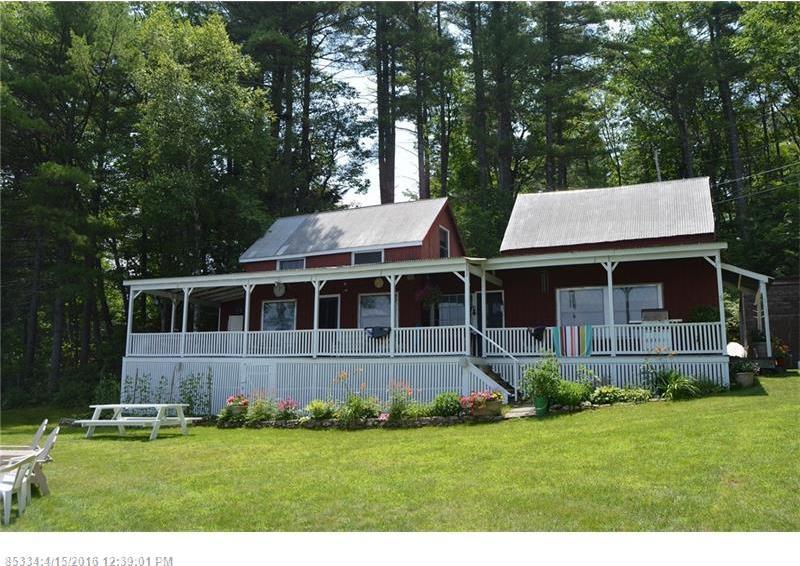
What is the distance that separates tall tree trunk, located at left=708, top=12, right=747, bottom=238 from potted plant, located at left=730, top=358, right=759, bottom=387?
1741 centimetres

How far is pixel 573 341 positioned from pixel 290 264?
1135 cm

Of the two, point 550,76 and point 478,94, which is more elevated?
Result: point 550,76

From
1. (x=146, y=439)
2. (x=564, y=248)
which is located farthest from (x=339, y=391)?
(x=564, y=248)

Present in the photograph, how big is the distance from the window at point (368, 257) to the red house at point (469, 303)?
5 centimetres

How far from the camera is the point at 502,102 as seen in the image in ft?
113

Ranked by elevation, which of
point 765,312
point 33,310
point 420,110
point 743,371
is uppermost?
point 420,110

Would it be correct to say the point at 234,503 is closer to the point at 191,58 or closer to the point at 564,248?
the point at 564,248

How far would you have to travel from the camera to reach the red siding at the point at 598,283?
16.9 metres

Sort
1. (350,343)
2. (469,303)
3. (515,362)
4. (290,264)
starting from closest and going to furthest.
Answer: (515,362) < (469,303) < (350,343) < (290,264)

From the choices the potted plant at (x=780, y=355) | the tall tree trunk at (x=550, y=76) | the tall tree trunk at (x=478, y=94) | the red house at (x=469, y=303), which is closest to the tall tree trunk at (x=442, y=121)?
the tall tree trunk at (x=478, y=94)

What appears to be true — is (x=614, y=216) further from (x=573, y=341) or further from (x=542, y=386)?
(x=542, y=386)

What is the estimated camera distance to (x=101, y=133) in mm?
26484

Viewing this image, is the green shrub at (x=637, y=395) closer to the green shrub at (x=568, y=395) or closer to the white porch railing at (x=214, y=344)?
the green shrub at (x=568, y=395)

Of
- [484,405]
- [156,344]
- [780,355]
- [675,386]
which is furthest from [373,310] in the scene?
[780,355]
